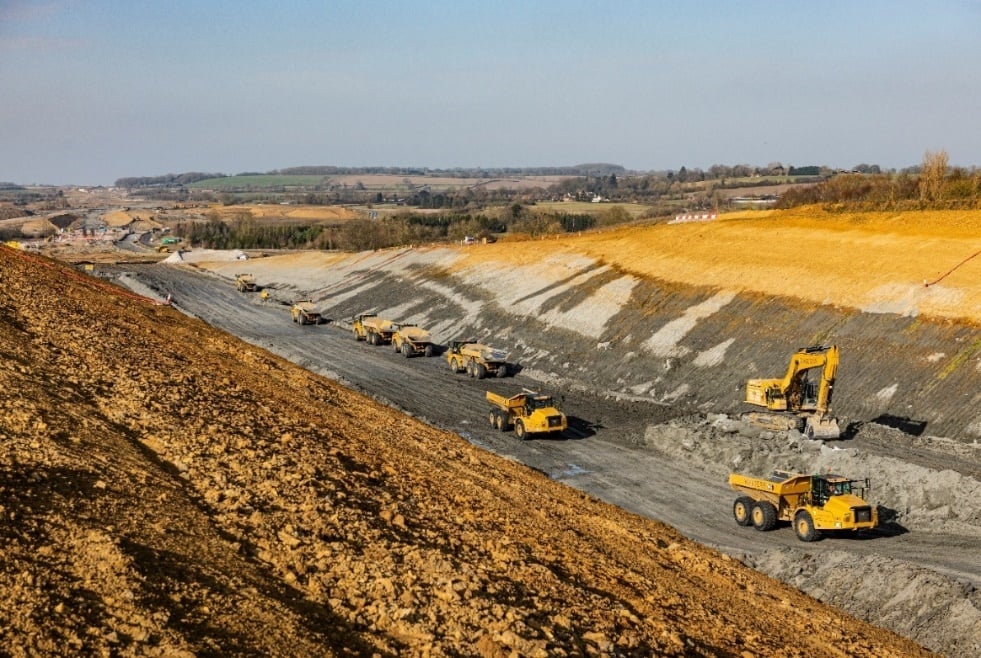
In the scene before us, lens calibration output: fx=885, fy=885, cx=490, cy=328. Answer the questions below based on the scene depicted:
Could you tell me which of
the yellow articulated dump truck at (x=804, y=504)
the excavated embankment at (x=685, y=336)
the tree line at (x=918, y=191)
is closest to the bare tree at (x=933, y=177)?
the tree line at (x=918, y=191)

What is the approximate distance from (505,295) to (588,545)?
40.9 metres

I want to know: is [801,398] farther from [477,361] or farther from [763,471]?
[477,361]

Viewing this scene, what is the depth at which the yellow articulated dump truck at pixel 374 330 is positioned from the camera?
4966cm

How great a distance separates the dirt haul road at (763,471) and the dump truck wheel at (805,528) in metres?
0.27

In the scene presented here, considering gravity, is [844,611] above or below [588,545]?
below

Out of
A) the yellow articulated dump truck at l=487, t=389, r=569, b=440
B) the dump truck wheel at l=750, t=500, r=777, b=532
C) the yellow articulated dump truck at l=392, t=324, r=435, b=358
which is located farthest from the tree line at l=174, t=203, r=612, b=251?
the dump truck wheel at l=750, t=500, r=777, b=532

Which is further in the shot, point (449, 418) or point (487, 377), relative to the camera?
point (487, 377)

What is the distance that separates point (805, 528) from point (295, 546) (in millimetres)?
13676

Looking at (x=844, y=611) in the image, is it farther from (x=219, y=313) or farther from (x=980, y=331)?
(x=219, y=313)

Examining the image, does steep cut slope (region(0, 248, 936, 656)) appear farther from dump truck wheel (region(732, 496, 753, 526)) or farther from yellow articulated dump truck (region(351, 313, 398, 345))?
yellow articulated dump truck (region(351, 313, 398, 345))

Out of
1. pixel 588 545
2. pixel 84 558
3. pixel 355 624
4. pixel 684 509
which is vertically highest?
pixel 84 558

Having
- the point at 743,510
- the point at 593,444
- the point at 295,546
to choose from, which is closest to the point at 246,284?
the point at 593,444

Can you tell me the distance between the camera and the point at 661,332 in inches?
1677

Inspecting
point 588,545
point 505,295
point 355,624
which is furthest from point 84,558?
point 505,295
